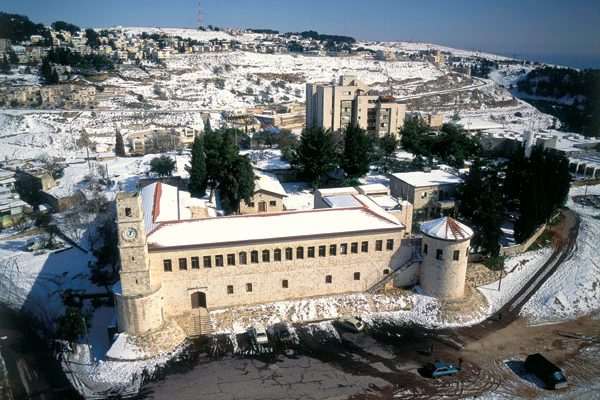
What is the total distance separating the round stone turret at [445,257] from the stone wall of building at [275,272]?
2326 mm

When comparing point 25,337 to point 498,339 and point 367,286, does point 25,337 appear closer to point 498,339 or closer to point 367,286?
point 367,286

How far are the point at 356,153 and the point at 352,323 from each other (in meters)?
29.2

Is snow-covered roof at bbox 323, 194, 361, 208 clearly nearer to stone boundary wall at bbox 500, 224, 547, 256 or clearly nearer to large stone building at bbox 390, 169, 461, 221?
large stone building at bbox 390, 169, 461, 221

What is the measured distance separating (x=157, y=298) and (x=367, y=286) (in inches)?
634

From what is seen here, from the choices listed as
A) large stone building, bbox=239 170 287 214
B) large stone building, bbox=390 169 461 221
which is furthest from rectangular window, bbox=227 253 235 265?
large stone building, bbox=390 169 461 221

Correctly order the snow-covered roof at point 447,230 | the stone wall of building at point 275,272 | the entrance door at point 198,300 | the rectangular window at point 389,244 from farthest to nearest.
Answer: the rectangular window at point 389,244 → the snow-covered roof at point 447,230 → the entrance door at point 198,300 → the stone wall of building at point 275,272

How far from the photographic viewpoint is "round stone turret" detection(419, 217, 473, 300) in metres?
35.2

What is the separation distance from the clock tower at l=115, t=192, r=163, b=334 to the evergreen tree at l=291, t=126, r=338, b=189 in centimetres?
3057

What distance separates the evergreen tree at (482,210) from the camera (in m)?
40.0

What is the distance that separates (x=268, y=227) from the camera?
35.1 metres

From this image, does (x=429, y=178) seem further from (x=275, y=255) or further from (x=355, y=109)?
(x=355, y=109)

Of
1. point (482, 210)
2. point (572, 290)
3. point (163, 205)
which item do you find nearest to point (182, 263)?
point (163, 205)

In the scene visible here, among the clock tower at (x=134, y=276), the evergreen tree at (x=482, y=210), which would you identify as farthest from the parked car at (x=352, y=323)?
the evergreen tree at (x=482, y=210)

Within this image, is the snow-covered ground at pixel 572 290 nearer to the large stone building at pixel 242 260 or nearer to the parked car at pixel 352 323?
the large stone building at pixel 242 260
